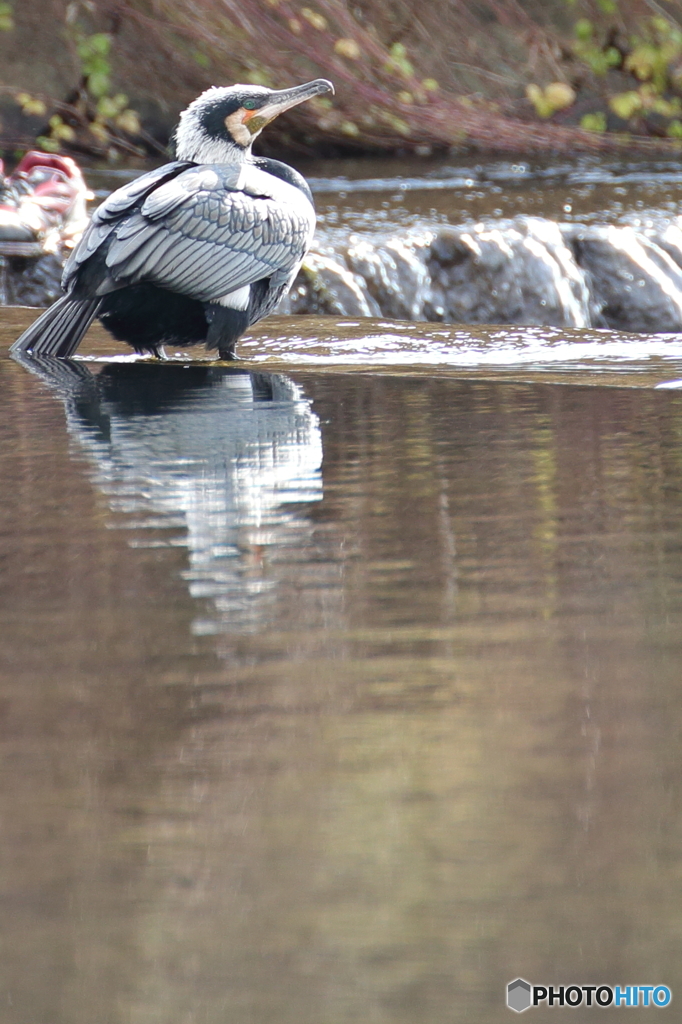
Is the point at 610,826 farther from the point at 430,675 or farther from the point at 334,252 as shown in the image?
the point at 334,252

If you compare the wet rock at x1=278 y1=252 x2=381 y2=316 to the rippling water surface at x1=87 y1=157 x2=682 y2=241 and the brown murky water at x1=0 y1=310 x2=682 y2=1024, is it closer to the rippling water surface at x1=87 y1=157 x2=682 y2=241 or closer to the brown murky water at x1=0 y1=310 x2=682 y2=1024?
the rippling water surface at x1=87 y1=157 x2=682 y2=241

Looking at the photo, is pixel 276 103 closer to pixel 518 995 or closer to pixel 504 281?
pixel 504 281

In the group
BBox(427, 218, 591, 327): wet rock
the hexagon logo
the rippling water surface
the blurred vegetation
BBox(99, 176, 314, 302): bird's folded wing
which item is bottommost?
the hexagon logo

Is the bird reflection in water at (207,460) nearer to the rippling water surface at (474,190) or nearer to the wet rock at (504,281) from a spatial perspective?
the wet rock at (504,281)

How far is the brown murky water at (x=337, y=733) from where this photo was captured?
1.04 meters

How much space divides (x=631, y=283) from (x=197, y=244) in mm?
3674

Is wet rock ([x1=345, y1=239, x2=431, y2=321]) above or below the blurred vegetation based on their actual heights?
below

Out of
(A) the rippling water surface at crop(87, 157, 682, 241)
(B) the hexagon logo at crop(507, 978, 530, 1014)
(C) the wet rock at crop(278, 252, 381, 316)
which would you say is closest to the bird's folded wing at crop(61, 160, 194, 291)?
(C) the wet rock at crop(278, 252, 381, 316)

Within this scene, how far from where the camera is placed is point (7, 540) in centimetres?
218

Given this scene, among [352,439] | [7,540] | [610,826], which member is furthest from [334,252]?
[610,826]

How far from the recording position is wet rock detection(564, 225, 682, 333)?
6734 mm

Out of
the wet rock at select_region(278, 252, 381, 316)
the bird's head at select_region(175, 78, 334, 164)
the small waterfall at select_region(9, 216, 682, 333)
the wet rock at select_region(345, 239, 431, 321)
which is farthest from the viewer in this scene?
the small waterfall at select_region(9, 216, 682, 333)

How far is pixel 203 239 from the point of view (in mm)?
3525

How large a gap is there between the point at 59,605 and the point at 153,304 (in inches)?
76.3
